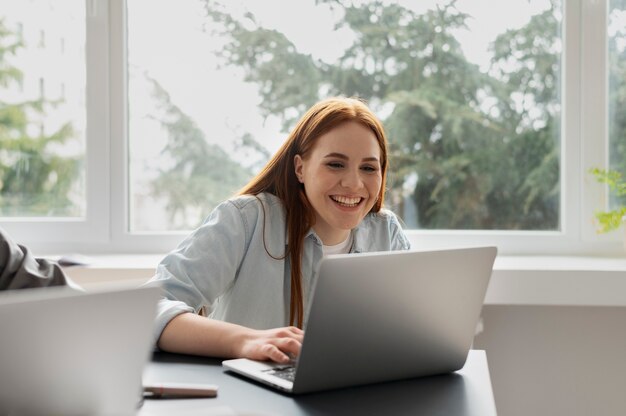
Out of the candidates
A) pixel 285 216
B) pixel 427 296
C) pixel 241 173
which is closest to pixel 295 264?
pixel 285 216

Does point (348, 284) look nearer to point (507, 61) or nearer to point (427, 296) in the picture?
point (427, 296)

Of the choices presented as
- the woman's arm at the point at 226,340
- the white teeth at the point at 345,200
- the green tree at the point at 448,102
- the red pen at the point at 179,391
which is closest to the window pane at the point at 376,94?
the green tree at the point at 448,102

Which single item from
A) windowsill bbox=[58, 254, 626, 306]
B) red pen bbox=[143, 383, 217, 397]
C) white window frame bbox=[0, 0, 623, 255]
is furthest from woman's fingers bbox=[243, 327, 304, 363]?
white window frame bbox=[0, 0, 623, 255]

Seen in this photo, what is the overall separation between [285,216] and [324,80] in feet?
A: 3.00

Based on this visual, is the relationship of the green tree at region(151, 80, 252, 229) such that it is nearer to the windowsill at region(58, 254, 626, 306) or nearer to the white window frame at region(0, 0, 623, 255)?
the white window frame at region(0, 0, 623, 255)

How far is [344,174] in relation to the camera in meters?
2.10

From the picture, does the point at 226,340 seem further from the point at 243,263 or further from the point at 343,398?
the point at 243,263

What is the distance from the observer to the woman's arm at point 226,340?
4.91 feet

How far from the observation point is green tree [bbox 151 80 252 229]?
3.00m

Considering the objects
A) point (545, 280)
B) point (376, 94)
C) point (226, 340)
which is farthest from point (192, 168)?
point (226, 340)

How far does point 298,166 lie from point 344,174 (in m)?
0.14

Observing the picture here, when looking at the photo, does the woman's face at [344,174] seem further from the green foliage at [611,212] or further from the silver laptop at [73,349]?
the silver laptop at [73,349]

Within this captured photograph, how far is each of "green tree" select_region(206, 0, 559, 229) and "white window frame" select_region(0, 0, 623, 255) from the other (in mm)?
52

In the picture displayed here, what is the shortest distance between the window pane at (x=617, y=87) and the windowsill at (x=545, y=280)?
1.27 feet
